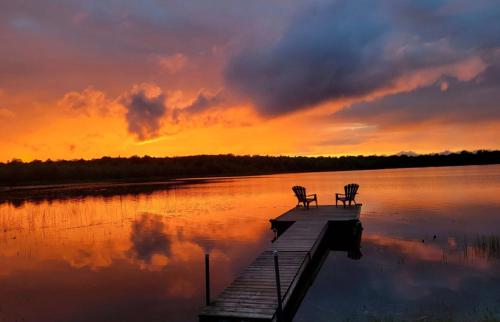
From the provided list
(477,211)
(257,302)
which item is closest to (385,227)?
(477,211)

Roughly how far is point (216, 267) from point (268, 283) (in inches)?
151

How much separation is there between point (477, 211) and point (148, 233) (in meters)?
17.2

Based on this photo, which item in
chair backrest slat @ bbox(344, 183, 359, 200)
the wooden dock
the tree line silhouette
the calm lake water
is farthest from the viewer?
the tree line silhouette

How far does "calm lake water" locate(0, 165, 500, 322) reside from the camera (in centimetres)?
796

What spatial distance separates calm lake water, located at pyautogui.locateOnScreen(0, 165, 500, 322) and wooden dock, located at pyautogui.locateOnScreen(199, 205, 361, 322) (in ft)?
2.23

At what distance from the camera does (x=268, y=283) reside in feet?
25.5

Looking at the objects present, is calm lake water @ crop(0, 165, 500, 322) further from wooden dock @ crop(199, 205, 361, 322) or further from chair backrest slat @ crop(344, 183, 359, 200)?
chair backrest slat @ crop(344, 183, 359, 200)

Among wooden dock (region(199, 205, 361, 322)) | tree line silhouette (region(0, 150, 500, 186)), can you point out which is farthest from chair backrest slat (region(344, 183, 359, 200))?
tree line silhouette (region(0, 150, 500, 186))

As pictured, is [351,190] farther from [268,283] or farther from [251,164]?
[251,164]

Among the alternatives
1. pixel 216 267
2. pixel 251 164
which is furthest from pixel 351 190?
pixel 251 164

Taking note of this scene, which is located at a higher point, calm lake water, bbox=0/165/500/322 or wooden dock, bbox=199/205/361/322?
wooden dock, bbox=199/205/361/322

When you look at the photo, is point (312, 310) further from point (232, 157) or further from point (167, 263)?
point (232, 157)

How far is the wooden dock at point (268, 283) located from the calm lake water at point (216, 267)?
679mm

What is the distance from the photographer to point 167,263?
12.0 m
